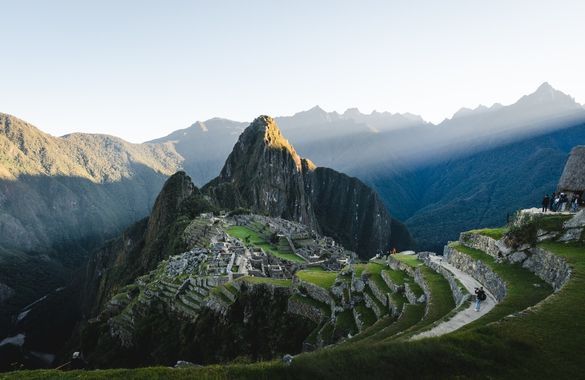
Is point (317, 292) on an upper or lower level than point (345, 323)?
upper

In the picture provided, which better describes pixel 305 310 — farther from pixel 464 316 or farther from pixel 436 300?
pixel 464 316

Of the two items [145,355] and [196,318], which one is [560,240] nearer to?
[196,318]

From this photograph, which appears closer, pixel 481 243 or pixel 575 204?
pixel 575 204

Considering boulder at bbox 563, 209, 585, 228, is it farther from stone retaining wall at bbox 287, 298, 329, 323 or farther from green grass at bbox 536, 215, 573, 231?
stone retaining wall at bbox 287, 298, 329, 323

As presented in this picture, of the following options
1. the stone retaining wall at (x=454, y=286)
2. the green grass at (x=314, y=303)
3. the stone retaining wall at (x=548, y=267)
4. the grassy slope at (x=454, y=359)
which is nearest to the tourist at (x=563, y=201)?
the stone retaining wall at (x=548, y=267)

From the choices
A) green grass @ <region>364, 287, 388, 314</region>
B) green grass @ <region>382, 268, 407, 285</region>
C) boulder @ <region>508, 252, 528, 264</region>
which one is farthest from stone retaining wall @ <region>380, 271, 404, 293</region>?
boulder @ <region>508, 252, 528, 264</region>

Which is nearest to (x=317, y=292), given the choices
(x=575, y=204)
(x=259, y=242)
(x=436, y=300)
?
(x=436, y=300)
